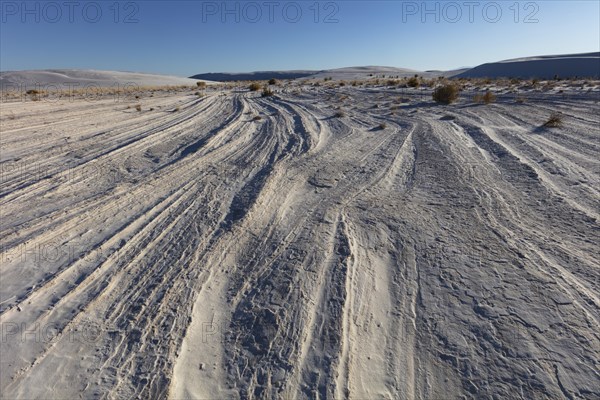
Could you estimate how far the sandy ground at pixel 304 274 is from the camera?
2.71m

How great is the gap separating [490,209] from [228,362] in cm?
403

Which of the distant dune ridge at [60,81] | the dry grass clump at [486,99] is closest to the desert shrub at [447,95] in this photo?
the dry grass clump at [486,99]

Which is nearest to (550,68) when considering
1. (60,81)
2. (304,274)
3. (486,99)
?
(486,99)

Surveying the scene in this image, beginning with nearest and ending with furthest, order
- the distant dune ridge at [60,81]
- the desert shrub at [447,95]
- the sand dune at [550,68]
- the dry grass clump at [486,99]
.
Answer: the dry grass clump at [486,99]
the desert shrub at [447,95]
the distant dune ridge at [60,81]
the sand dune at [550,68]

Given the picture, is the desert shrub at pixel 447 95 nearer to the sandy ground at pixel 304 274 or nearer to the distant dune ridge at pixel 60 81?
the sandy ground at pixel 304 274

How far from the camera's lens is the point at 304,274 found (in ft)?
12.6

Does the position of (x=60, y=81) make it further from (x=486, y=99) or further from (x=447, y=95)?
(x=486, y=99)

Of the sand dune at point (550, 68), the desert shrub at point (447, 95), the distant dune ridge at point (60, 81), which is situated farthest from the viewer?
the sand dune at point (550, 68)

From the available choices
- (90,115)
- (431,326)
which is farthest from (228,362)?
(90,115)

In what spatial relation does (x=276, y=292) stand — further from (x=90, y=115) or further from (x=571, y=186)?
(x=90, y=115)

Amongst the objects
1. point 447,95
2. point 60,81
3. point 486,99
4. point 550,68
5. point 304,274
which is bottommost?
point 304,274

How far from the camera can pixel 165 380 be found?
2.68m

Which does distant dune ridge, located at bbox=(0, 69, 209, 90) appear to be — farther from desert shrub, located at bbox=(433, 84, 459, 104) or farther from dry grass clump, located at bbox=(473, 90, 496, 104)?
dry grass clump, located at bbox=(473, 90, 496, 104)

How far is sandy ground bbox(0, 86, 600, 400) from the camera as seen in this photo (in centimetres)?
271
